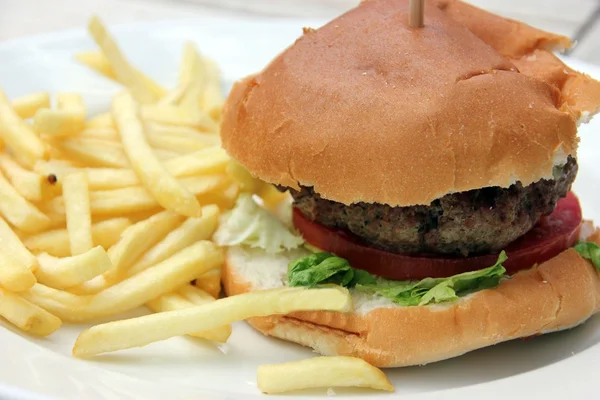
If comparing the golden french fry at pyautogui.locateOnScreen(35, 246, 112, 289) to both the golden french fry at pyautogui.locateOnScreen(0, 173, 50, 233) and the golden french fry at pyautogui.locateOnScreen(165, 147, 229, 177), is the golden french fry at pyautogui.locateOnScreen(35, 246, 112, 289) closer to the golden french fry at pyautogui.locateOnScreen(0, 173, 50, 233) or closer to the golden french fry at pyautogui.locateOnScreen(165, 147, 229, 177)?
the golden french fry at pyautogui.locateOnScreen(0, 173, 50, 233)

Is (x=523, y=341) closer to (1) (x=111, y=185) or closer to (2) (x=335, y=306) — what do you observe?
(2) (x=335, y=306)

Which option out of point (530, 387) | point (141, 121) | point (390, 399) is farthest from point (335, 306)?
point (141, 121)

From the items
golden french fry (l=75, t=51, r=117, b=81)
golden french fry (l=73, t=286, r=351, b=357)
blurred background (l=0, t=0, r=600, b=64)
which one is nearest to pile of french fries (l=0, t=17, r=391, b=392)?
golden french fry (l=73, t=286, r=351, b=357)

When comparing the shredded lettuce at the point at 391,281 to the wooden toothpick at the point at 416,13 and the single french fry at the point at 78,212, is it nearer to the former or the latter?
the single french fry at the point at 78,212

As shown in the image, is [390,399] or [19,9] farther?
[19,9]

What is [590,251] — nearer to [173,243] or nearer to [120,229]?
[173,243]

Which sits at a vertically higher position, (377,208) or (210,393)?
(377,208)
